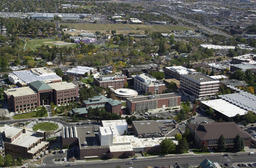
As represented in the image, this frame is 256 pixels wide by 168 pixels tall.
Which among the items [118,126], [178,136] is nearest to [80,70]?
[118,126]

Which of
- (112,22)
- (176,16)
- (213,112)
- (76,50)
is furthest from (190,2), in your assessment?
(213,112)

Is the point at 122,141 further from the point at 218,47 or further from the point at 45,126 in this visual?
the point at 218,47

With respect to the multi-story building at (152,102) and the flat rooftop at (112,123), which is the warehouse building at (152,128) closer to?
the flat rooftop at (112,123)

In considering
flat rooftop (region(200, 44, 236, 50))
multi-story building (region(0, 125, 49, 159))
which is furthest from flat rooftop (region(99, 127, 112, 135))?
flat rooftop (region(200, 44, 236, 50))

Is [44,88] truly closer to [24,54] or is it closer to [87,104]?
[87,104]

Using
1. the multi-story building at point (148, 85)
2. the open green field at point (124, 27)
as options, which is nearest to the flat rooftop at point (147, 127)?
the multi-story building at point (148, 85)

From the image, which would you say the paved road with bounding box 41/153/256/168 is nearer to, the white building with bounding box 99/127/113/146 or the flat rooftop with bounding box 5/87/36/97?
the white building with bounding box 99/127/113/146
